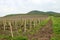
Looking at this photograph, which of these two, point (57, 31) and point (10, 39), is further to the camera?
point (57, 31)

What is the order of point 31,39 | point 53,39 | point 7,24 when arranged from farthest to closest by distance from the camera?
point 7,24 < point 31,39 < point 53,39

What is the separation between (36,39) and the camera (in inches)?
980

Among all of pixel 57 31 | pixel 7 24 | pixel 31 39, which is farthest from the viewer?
pixel 7 24

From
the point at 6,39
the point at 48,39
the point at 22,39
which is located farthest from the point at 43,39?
the point at 6,39

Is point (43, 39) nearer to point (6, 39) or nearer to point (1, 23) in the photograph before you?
point (6, 39)

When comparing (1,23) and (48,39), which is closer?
(48,39)

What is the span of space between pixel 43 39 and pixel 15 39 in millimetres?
2788

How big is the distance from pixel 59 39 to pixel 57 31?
602 cm

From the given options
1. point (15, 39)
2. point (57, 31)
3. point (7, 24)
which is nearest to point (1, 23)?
point (7, 24)

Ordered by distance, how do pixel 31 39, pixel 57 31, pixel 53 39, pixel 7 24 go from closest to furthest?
pixel 53 39 < pixel 31 39 < pixel 57 31 < pixel 7 24

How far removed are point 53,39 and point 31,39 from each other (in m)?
2.61

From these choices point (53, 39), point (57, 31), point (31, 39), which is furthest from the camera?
point (57, 31)

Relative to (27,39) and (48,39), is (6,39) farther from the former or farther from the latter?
(48,39)

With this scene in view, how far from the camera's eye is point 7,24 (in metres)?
42.5
